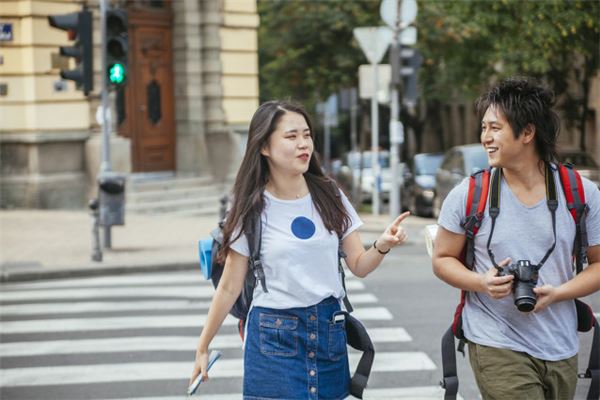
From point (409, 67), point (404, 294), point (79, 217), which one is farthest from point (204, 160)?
point (404, 294)

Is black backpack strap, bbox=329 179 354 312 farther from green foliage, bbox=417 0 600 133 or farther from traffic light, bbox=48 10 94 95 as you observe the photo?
green foliage, bbox=417 0 600 133

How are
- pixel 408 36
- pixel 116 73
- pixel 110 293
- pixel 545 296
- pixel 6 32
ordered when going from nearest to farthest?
1. pixel 545 296
2. pixel 110 293
3. pixel 116 73
4. pixel 408 36
5. pixel 6 32

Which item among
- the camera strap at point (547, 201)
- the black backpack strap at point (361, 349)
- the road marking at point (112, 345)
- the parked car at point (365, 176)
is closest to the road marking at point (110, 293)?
the road marking at point (112, 345)

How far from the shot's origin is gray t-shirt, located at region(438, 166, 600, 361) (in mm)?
4230

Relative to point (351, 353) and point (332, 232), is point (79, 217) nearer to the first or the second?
point (351, 353)

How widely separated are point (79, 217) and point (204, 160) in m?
4.98

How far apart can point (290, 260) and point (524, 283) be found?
877 millimetres

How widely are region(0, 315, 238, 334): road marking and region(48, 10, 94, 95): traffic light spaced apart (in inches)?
208

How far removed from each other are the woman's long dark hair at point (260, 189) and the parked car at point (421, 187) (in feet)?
63.1

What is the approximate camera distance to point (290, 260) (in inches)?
174

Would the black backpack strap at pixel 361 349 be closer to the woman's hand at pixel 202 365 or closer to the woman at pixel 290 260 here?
the woman at pixel 290 260

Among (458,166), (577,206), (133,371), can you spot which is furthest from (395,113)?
(577,206)

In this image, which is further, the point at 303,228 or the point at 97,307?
the point at 97,307

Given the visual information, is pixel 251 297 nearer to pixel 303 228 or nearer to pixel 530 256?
pixel 303 228
